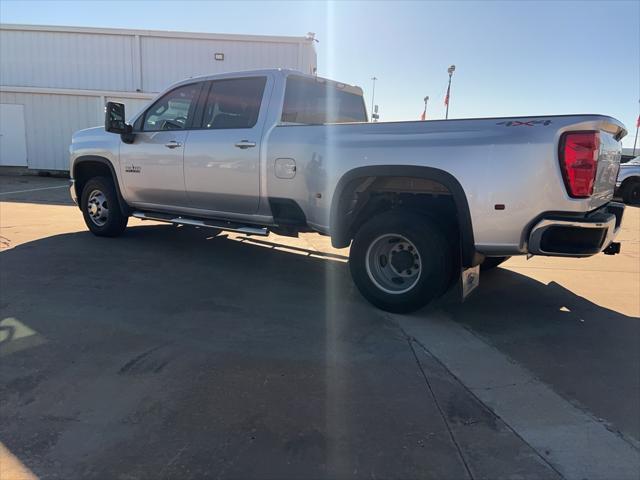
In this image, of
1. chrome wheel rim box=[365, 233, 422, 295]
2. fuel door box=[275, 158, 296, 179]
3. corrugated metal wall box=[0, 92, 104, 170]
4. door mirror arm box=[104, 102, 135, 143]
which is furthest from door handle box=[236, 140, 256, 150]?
corrugated metal wall box=[0, 92, 104, 170]

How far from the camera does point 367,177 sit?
4.11 m

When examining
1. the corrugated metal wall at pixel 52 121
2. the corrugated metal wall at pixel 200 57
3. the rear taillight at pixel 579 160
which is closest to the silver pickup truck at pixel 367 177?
the rear taillight at pixel 579 160

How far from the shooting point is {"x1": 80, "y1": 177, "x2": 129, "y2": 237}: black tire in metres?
6.48

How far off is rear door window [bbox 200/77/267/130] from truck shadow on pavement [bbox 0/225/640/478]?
1.65 metres

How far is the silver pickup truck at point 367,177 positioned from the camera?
335 cm

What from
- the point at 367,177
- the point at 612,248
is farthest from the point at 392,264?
the point at 612,248

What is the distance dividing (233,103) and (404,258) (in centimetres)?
265

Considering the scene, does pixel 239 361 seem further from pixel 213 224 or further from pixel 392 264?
pixel 213 224

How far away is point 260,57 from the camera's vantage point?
15.4 meters

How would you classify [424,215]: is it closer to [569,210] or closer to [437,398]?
[569,210]

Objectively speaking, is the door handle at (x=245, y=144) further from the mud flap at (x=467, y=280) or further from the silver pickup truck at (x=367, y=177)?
the mud flap at (x=467, y=280)

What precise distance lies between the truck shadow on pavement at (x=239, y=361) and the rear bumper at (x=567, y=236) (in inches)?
31.4

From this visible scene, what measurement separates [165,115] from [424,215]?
3637 millimetres

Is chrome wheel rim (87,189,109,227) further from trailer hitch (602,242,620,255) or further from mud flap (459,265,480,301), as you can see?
trailer hitch (602,242,620,255)
